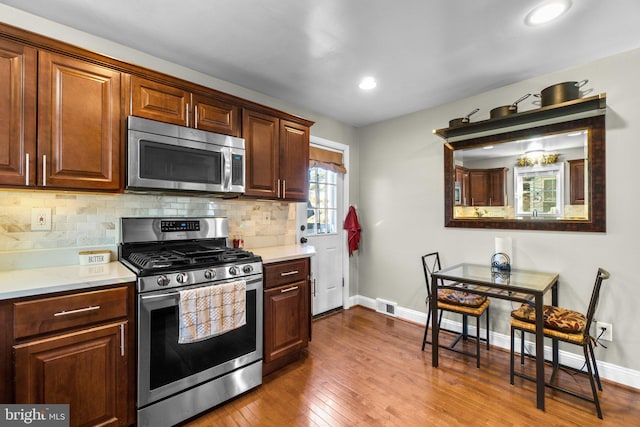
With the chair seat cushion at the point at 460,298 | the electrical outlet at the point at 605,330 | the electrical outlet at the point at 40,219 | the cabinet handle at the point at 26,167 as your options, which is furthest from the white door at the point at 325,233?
the electrical outlet at the point at 605,330

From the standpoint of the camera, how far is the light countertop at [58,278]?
135 centimetres

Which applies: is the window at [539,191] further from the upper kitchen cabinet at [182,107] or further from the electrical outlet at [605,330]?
the upper kitchen cabinet at [182,107]

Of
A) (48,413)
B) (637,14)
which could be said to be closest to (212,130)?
(48,413)

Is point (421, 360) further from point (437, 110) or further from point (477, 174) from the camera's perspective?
point (437, 110)

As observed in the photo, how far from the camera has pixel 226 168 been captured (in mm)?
2279

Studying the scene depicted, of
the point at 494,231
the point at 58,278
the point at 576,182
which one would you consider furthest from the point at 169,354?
the point at 576,182

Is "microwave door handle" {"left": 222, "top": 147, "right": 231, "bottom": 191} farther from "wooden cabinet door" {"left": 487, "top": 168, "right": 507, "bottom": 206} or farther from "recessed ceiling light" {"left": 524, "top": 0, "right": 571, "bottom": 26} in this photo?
"wooden cabinet door" {"left": 487, "top": 168, "right": 507, "bottom": 206}

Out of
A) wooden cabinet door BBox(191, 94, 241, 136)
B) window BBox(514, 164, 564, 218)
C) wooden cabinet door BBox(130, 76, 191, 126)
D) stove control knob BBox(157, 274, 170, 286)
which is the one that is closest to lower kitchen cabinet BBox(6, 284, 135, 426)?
stove control knob BBox(157, 274, 170, 286)

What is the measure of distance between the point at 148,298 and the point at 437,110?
10.7 ft

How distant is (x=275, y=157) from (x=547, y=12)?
7.02ft

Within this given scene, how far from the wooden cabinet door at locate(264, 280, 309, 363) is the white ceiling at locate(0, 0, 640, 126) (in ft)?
6.15

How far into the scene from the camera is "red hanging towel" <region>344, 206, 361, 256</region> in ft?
12.6

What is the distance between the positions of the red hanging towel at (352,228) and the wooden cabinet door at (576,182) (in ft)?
7.17

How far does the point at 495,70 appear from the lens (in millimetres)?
2451
